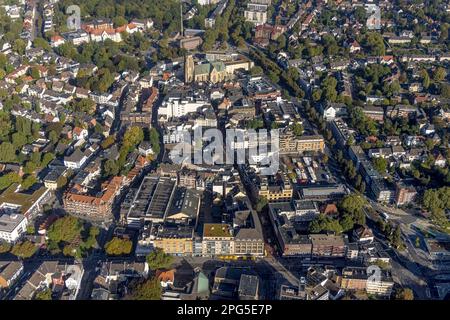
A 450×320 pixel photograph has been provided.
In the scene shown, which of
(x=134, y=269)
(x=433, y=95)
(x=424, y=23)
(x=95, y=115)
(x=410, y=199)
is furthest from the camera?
(x=424, y=23)

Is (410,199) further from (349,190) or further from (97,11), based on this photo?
(97,11)

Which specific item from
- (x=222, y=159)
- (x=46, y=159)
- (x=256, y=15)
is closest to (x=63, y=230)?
(x=46, y=159)

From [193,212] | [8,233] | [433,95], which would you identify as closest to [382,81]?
[433,95]

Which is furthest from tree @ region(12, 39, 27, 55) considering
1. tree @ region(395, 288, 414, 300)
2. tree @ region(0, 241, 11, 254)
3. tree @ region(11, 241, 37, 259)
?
tree @ region(395, 288, 414, 300)

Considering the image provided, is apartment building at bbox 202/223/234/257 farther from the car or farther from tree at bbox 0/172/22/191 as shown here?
tree at bbox 0/172/22/191

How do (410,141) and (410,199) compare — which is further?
(410,141)

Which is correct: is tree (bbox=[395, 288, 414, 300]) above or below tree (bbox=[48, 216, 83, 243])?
below

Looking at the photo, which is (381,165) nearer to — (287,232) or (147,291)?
(287,232)
